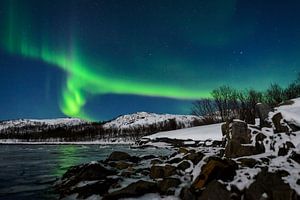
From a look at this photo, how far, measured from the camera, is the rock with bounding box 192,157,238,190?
11.2 meters

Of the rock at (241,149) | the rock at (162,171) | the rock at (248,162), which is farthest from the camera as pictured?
the rock at (241,149)

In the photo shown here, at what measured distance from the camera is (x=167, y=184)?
39.0 feet

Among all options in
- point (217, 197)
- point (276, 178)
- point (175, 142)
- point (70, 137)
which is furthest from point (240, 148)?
point (70, 137)

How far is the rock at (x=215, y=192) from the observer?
9719 millimetres

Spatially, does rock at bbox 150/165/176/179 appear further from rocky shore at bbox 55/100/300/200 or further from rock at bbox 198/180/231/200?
rock at bbox 198/180/231/200

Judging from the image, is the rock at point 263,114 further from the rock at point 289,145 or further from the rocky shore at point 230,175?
the rock at point 289,145

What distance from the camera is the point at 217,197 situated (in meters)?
9.70

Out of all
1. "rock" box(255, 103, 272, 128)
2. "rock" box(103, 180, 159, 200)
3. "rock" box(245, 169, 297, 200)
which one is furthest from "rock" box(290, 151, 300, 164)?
"rock" box(103, 180, 159, 200)

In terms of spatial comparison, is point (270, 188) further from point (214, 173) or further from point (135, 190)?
point (135, 190)

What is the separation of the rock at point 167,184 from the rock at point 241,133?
538 cm

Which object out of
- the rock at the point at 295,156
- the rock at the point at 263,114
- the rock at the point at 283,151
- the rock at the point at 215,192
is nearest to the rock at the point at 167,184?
the rock at the point at 215,192

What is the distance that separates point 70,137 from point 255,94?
13162 centimetres

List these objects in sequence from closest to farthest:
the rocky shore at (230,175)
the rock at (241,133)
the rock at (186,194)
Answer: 1. the rocky shore at (230,175)
2. the rock at (186,194)
3. the rock at (241,133)

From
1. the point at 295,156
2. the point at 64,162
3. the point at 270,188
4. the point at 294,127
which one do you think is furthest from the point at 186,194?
the point at 64,162
